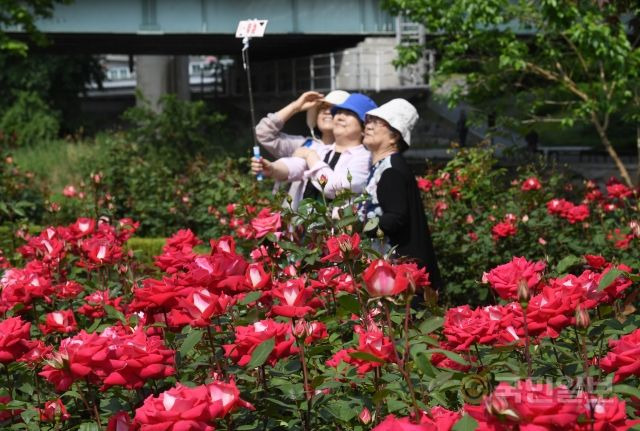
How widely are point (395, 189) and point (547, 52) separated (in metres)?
7.49

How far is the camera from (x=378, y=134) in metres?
5.48

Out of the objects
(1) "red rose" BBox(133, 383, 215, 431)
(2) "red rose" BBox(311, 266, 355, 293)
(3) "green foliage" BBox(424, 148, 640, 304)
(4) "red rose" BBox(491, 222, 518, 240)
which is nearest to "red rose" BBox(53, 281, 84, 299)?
(2) "red rose" BBox(311, 266, 355, 293)

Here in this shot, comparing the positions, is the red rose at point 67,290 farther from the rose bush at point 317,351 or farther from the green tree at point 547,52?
the green tree at point 547,52

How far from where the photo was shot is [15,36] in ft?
96.8

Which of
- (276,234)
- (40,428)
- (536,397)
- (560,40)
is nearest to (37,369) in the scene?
(40,428)

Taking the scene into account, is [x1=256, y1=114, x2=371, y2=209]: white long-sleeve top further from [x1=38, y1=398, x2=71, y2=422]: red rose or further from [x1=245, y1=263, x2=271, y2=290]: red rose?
[x1=38, y1=398, x2=71, y2=422]: red rose

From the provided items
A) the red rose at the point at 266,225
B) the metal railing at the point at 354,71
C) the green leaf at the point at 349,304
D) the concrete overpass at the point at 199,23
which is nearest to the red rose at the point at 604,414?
the green leaf at the point at 349,304

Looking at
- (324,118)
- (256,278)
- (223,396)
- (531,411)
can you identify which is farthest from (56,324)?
(324,118)

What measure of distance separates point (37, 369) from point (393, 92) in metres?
28.7

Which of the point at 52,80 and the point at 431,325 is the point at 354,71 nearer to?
the point at 52,80

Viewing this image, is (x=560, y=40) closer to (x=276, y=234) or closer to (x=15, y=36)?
(x=276, y=234)

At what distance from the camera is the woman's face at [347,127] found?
234 inches

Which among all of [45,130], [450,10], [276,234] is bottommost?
[45,130]

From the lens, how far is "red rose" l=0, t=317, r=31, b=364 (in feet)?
8.54
